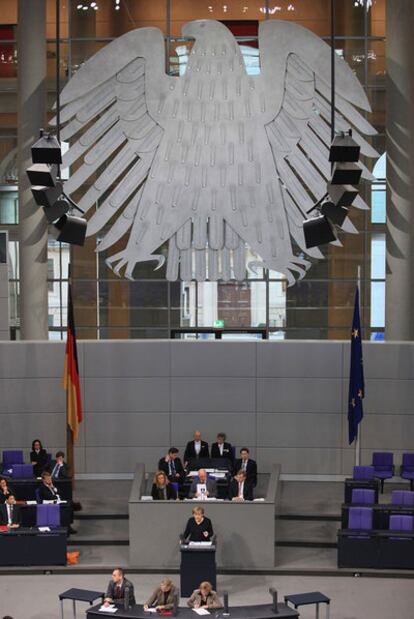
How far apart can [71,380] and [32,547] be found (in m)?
3.32

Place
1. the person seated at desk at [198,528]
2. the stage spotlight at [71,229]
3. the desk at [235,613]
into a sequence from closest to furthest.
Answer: the desk at [235,613]
the person seated at desk at [198,528]
the stage spotlight at [71,229]

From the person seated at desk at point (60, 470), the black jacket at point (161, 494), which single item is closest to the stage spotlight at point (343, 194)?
the black jacket at point (161, 494)

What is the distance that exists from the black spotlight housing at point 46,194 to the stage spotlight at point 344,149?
3411mm

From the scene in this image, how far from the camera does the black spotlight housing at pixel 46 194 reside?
13.8 metres

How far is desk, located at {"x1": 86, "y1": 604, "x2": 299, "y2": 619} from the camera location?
12.3 metres

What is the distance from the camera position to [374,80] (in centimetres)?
1933

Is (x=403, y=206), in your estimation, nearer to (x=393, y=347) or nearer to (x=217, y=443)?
(x=393, y=347)

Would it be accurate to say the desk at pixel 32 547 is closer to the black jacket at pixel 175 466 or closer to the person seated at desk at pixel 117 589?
the black jacket at pixel 175 466

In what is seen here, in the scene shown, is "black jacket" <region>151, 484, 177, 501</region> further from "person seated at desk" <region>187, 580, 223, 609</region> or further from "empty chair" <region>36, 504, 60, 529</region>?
"person seated at desk" <region>187, 580, 223, 609</region>

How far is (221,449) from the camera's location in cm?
1777

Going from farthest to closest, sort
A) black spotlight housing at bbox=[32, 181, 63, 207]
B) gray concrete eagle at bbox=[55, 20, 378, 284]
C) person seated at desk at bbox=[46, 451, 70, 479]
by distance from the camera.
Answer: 1. gray concrete eagle at bbox=[55, 20, 378, 284]
2. person seated at desk at bbox=[46, 451, 70, 479]
3. black spotlight housing at bbox=[32, 181, 63, 207]

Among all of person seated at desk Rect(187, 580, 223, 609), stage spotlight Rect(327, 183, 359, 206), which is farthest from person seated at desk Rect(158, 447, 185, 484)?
stage spotlight Rect(327, 183, 359, 206)

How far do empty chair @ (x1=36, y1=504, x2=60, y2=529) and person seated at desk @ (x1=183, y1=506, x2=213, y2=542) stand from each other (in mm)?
1947

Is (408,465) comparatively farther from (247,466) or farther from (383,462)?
(247,466)
